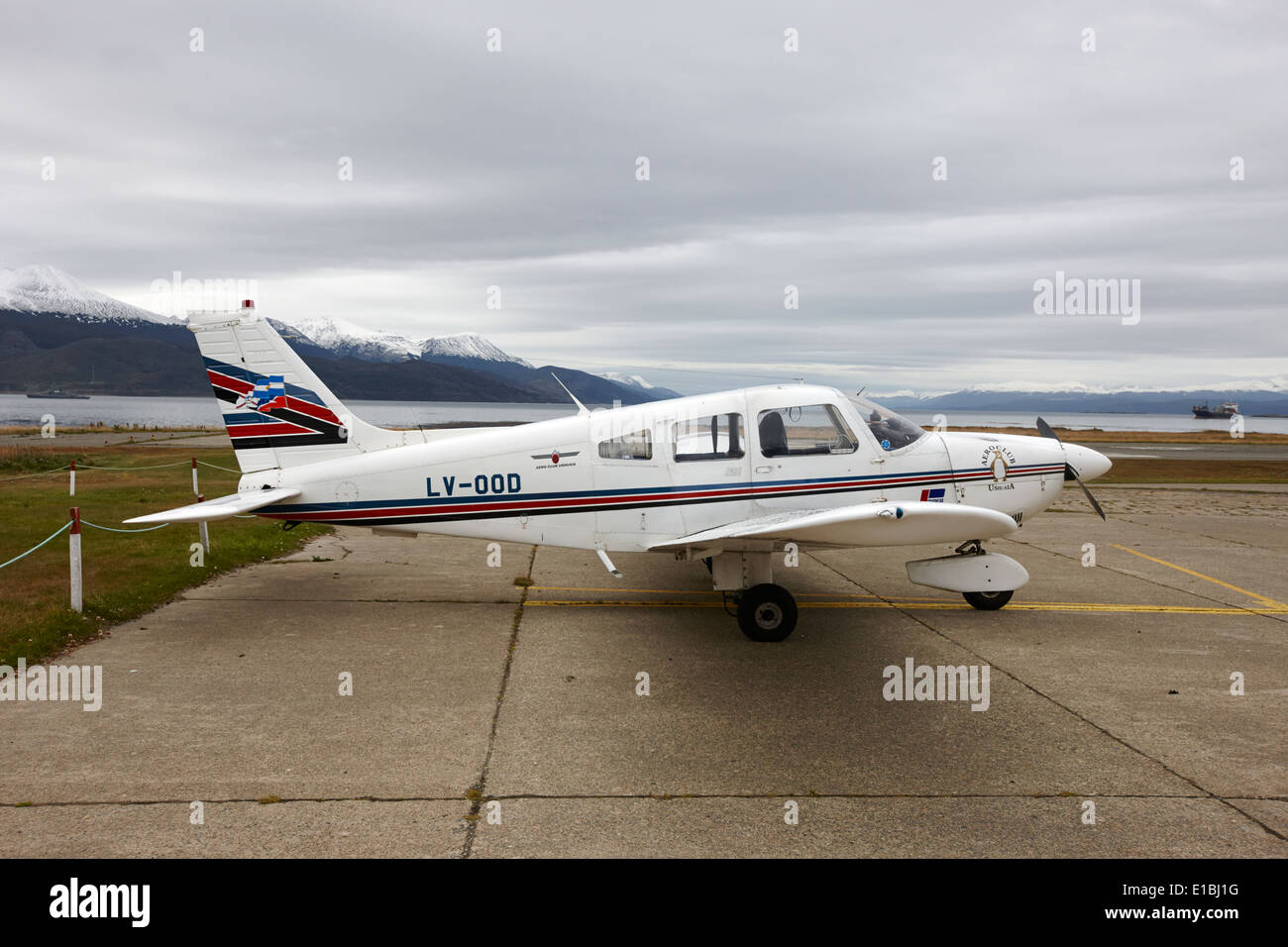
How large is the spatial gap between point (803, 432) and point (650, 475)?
1.64 meters

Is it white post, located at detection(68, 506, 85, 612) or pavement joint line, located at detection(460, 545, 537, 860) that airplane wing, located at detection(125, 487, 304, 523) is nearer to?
white post, located at detection(68, 506, 85, 612)

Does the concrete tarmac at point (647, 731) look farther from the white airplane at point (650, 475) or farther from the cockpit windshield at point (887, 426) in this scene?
the cockpit windshield at point (887, 426)

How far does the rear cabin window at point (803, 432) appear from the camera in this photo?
7.88 metres

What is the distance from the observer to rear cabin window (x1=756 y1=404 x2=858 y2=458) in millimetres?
7875

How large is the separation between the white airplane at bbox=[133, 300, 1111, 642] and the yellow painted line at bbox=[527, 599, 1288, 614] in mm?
848

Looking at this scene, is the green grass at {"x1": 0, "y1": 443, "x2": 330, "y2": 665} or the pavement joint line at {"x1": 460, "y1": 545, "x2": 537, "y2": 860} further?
the green grass at {"x1": 0, "y1": 443, "x2": 330, "y2": 665}

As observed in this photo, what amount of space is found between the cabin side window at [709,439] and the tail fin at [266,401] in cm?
345

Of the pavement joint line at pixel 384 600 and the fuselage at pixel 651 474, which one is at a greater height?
the fuselage at pixel 651 474

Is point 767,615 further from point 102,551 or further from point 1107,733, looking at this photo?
point 102,551

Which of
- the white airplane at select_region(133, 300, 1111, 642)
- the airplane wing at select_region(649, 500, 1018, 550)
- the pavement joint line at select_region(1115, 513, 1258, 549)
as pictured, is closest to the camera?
the airplane wing at select_region(649, 500, 1018, 550)

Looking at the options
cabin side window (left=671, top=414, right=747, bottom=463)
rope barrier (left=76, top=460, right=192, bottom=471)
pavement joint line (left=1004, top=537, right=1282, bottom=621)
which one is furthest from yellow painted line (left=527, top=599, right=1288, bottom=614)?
rope barrier (left=76, top=460, right=192, bottom=471)
